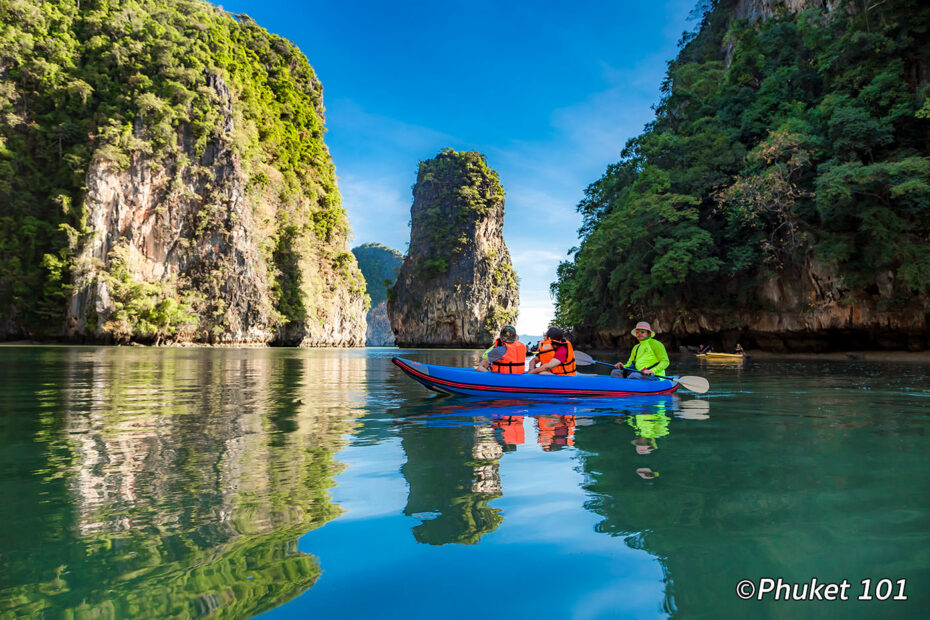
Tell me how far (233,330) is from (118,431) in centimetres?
4005

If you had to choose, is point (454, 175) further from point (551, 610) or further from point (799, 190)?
point (551, 610)

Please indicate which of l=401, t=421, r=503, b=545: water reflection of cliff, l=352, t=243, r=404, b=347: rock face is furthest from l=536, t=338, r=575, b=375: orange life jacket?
l=352, t=243, r=404, b=347: rock face

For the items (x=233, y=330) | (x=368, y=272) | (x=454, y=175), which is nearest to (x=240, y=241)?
(x=233, y=330)

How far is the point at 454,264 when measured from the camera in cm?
6606

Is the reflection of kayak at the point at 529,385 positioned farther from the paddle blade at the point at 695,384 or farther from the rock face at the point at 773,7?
the rock face at the point at 773,7

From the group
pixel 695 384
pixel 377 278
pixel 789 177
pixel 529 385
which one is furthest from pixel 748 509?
pixel 377 278

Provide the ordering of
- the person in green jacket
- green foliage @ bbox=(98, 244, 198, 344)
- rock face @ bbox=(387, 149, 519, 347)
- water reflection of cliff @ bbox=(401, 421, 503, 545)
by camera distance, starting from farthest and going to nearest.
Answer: rock face @ bbox=(387, 149, 519, 347)
green foliage @ bbox=(98, 244, 198, 344)
the person in green jacket
water reflection of cliff @ bbox=(401, 421, 503, 545)

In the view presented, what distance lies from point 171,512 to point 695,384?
7.64m

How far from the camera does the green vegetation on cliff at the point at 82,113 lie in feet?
113

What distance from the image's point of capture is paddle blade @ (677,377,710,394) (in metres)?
8.05

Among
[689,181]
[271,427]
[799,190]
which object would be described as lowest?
[271,427]

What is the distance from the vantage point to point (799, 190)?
17281 millimetres

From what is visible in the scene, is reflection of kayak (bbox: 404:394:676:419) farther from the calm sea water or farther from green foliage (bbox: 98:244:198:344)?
green foliage (bbox: 98:244:198:344)

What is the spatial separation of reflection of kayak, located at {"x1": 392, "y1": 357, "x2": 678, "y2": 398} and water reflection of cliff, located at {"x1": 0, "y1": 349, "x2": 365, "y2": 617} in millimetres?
2006
